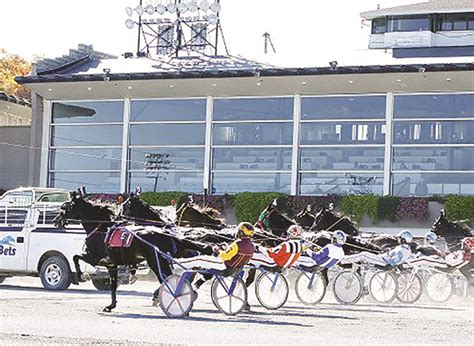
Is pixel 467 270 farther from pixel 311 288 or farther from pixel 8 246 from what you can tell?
pixel 8 246

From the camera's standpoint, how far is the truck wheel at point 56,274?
945 inches

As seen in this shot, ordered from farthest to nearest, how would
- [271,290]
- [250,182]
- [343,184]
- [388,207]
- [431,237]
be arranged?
[250,182], [343,184], [388,207], [431,237], [271,290]

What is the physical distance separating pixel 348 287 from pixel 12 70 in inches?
1856

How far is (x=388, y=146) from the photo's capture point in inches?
1447

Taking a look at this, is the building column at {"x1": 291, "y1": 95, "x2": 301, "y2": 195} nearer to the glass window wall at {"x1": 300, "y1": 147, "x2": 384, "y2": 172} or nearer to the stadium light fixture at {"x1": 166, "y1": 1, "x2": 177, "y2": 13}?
the glass window wall at {"x1": 300, "y1": 147, "x2": 384, "y2": 172}

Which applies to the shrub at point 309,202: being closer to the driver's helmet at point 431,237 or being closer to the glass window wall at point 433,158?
the glass window wall at point 433,158

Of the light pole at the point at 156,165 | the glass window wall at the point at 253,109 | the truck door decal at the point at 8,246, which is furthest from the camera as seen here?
the light pole at the point at 156,165

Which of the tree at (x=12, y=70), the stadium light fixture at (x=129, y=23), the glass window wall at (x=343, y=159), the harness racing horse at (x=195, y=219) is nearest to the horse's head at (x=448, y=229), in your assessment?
the harness racing horse at (x=195, y=219)

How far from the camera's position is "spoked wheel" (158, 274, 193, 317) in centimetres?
1691

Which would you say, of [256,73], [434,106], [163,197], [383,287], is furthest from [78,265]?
[434,106]

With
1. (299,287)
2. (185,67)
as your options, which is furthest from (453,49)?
(299,287)

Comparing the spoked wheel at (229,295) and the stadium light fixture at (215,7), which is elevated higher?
the stadium light fixture at (215,7)

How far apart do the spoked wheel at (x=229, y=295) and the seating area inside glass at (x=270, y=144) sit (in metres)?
19.5

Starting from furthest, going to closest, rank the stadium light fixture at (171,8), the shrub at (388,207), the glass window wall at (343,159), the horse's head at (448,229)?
1. the stadium light fixture at (171,8)
2. the glass window wall at (343,159)
3. the shrub at (388,207)
4. the horse's head at (448,229)
